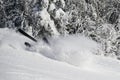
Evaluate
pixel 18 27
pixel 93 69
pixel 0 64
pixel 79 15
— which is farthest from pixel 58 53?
pixel 79 15

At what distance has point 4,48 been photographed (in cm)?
627

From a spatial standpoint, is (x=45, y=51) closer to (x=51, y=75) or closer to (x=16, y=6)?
(x=51, y=75)

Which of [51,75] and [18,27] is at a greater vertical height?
[18,27]

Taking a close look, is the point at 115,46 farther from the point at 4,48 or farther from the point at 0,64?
the point at 0,64

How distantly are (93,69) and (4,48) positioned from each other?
1.74m

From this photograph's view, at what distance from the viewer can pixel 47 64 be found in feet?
17.6

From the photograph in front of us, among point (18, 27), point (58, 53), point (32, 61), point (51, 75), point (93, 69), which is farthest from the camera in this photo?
point (18, 27)

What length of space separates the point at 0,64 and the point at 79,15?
5360 mm

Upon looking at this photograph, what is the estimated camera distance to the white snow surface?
4559 millimetres

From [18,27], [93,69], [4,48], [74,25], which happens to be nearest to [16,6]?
[18,27]

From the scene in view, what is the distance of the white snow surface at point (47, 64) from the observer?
456cm

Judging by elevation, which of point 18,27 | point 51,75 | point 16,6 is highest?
point 16,6

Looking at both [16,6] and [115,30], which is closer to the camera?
[16,6]

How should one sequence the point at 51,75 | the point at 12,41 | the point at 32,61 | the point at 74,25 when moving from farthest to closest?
the point at 74,25, the point at 12,41, the point at 32,61, the point at 51,75
